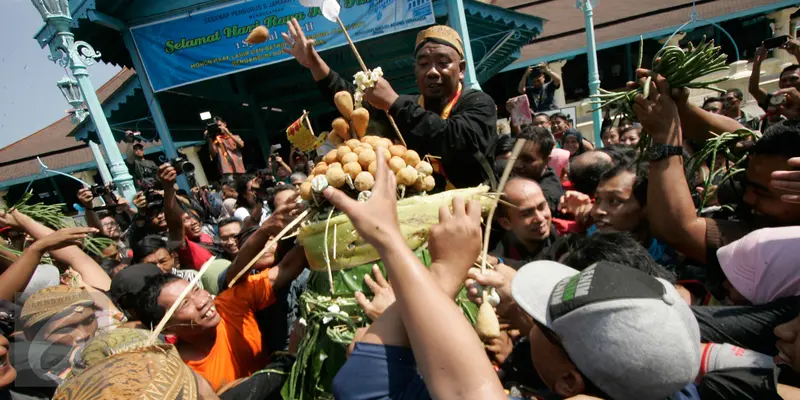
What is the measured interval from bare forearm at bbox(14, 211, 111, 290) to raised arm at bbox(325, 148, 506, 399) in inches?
113

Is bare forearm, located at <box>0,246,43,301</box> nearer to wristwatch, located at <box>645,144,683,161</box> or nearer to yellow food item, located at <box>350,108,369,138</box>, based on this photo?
yellow food item, located at <box>350,108,369,138</box>

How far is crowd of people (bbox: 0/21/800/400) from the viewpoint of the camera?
3.02ft

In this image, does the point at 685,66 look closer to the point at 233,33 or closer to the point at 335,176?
the point at 335,176

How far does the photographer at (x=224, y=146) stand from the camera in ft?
19.0

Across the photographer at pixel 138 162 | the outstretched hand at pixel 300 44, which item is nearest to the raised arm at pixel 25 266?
the outstretched hand at pixel 300 44

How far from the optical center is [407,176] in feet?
4.51

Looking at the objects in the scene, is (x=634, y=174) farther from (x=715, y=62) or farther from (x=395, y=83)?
(x=395, y=83)

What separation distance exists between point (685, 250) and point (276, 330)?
2.21m

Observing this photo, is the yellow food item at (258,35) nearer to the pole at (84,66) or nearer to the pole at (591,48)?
the pole at (84,66)

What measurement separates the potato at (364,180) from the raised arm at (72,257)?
257 cm

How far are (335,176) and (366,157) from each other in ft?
0.44

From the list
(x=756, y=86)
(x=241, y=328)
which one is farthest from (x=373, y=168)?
(x=756, y=86)

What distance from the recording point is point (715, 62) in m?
1.64

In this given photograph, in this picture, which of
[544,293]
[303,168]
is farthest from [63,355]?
[303,168]
